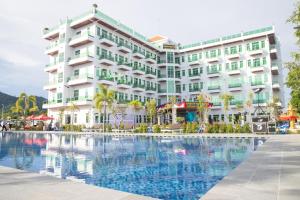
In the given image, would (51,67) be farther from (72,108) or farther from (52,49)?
(72,108)

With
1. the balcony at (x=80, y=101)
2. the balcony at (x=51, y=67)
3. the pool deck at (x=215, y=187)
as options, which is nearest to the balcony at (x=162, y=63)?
the balcony at (x=80, y=101)

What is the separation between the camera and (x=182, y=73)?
2217 inches

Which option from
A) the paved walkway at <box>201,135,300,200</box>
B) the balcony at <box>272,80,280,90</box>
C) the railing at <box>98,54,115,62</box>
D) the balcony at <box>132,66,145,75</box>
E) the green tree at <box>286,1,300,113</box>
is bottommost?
the paved walkway at <box>201,135,300,200</box>

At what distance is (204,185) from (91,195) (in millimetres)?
3172

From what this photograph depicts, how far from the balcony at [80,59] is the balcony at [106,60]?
1725 millimetres

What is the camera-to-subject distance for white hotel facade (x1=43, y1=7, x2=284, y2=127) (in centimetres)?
4241

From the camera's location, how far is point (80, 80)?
41312 mm

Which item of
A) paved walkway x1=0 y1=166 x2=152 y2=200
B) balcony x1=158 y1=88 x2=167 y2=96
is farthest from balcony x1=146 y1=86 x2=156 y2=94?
paved walkway x1=0 y1=166 x2=152 y2=200

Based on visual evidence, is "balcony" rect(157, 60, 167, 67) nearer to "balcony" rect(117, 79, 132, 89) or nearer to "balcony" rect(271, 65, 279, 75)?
"balcony" rect(117, 79, 132, 89)

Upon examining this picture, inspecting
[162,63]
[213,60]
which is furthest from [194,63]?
[162,63]

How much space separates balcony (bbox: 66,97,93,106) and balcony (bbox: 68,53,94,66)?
626 centimetres

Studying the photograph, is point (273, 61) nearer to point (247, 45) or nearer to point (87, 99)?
point (247, 45)

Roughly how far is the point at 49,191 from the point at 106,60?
3853cm

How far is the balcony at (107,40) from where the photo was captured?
42125 mm
